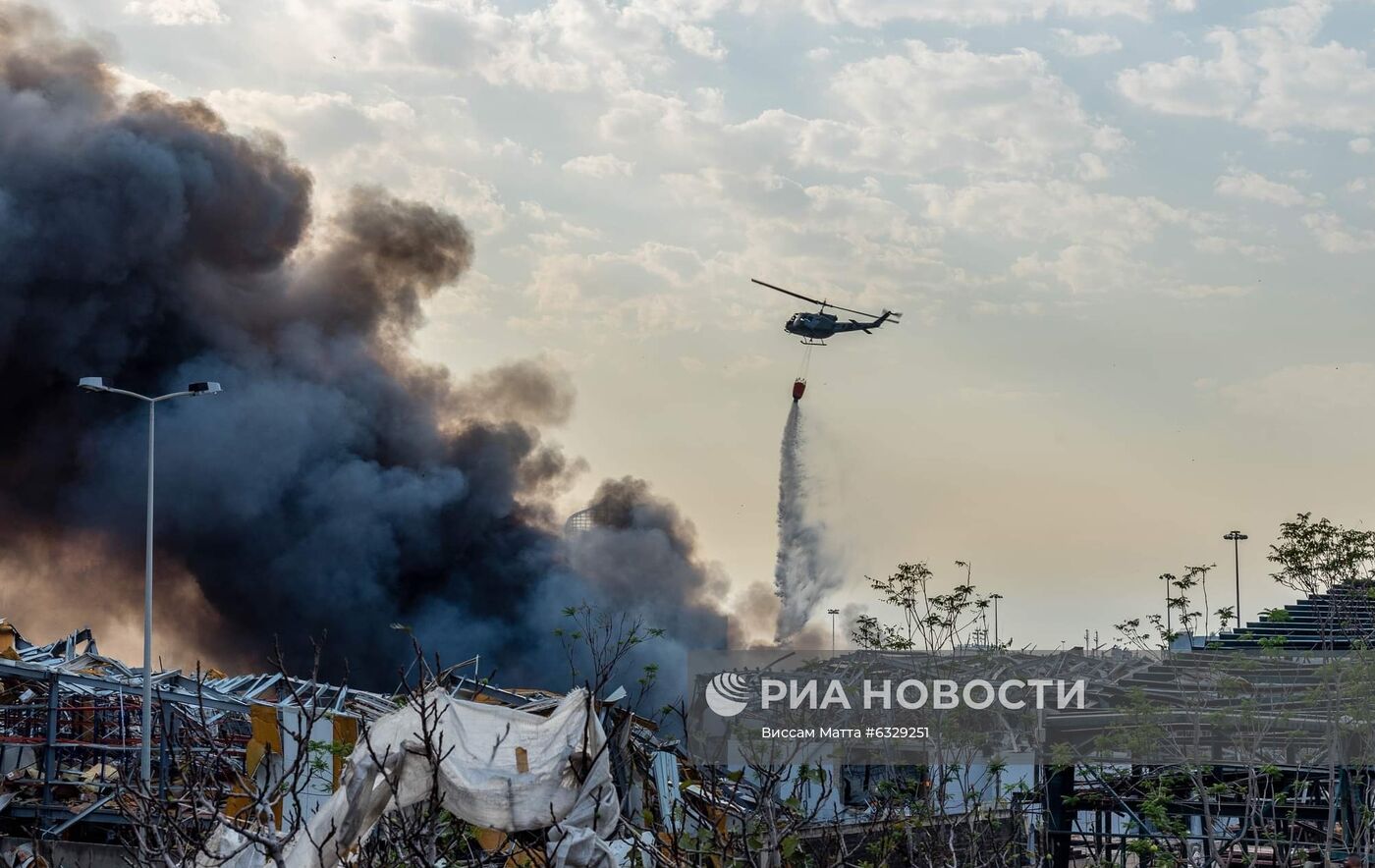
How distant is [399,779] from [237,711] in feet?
70.1

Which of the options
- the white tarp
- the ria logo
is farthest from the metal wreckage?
the ria logo

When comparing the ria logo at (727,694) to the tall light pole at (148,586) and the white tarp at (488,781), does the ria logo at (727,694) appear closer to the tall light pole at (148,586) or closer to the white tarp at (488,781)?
the tall light pole at (148,586)

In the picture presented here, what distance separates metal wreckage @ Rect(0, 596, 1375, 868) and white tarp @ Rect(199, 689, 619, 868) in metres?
0.02

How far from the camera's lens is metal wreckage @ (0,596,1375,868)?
1470 centimetres

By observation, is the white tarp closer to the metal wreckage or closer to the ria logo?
the metal wreckage

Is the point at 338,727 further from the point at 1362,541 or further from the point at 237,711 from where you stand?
the point at 1362,541

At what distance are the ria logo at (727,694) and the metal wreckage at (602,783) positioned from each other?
8.60 ft

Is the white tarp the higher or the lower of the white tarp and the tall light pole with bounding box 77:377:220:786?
the lower

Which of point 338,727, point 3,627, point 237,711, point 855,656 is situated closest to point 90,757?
point 3,627

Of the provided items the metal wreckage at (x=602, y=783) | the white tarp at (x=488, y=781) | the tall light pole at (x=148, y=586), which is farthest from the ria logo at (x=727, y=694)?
the white tarp at (x=488, y=781)

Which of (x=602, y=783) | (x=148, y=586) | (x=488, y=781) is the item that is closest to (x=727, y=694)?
(x=148, y=586)

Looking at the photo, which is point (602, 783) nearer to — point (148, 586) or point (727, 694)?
point (148, 586)

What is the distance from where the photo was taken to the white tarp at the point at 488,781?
48.1 feet

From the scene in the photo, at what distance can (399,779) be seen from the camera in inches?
601
